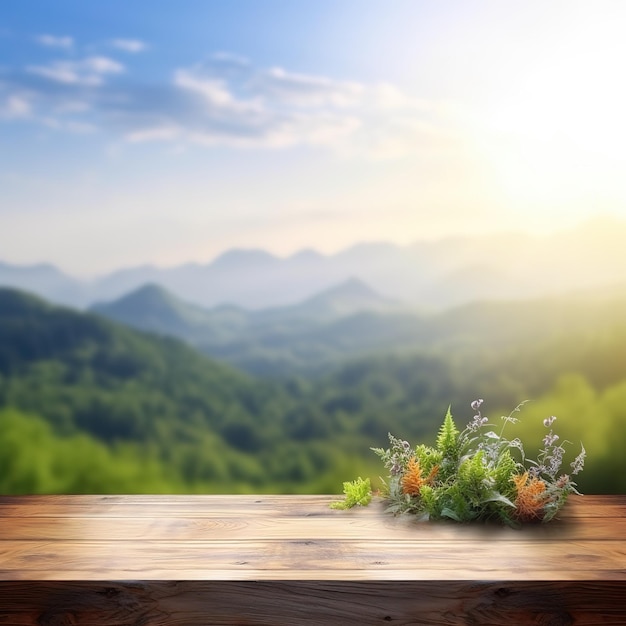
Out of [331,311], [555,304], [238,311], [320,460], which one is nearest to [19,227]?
[238,311]

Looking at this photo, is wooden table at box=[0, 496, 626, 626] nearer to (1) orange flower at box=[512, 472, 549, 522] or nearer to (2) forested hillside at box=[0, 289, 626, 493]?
(1) orange flower at box=[512, 472, 549, 522]

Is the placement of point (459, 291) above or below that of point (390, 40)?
below

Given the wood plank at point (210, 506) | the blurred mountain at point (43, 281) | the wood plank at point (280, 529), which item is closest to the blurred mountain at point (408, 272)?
the blurred mountain at point (43, 281)

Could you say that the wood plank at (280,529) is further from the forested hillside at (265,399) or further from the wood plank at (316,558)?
the forested hillside at (265,399)

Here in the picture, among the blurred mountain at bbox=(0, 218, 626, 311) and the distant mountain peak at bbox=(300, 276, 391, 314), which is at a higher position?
the blurred mountain at bbox=(0, 218, 626, 311)

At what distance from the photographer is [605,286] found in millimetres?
3711

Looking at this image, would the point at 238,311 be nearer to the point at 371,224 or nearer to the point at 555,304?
the point at 371,224

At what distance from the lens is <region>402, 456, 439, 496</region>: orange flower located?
2674mm

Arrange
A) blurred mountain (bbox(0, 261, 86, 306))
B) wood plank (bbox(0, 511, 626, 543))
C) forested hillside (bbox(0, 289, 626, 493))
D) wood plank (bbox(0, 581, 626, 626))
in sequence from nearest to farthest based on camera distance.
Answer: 1. wood plank (bbox(0, 581, 626, 626))
2. wood plank (bbox(0, 511, 626, 543))
3. forested hillside (bbox(0, 289, 626, 493))
4. blurred mountain (bbox(0, 261, 86, 306))

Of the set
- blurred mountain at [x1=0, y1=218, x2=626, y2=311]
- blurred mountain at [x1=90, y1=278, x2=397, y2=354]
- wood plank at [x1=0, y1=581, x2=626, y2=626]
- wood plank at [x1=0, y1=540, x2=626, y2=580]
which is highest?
blurred mountain at [x1=0, y1=218, x2=626, y2=311]

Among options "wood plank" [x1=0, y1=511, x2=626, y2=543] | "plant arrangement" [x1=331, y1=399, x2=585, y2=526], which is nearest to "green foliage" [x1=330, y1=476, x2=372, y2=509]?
"plant arrangement" [x1=331, y1=399, x2=585, y2=526]

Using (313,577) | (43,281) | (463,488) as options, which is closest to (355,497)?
(463,488)

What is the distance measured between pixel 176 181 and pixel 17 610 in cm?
215

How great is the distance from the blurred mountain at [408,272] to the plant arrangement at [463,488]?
1.11 metres
